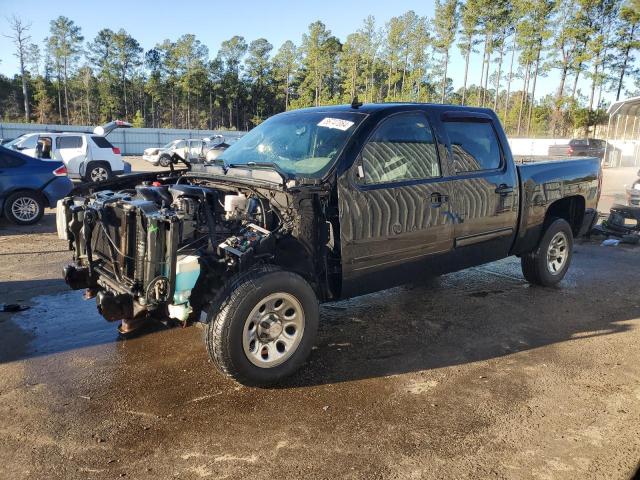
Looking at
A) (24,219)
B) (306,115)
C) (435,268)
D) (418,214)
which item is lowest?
(24,219)

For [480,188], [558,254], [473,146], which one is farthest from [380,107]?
[558,254]

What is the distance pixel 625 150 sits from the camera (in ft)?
102

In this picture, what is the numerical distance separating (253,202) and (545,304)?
11.4 ft

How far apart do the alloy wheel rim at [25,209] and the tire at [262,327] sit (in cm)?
787

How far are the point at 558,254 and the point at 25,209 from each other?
29.6 feet

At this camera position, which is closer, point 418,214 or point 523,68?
point 418,214

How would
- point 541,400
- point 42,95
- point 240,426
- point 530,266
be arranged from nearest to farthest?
point 240,426 → point 541,400 → point 530,266 → point 42,95

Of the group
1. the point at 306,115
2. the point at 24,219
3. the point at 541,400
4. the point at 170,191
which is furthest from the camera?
the point at 24,219

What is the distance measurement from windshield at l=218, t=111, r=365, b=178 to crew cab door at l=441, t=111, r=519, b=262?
1059 mm

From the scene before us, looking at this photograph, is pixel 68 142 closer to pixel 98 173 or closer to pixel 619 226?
pixel 98 173

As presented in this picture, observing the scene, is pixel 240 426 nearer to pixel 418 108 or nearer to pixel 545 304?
pixel 418 108

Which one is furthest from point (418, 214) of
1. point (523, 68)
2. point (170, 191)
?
point (523, 68)

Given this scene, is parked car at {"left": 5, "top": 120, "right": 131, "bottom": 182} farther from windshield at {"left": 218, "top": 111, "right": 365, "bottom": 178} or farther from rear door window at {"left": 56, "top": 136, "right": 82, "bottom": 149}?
windshield at {"left": 218, "top": 111, "right": 365, "bottom": 178}

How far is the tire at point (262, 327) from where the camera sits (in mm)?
3217
